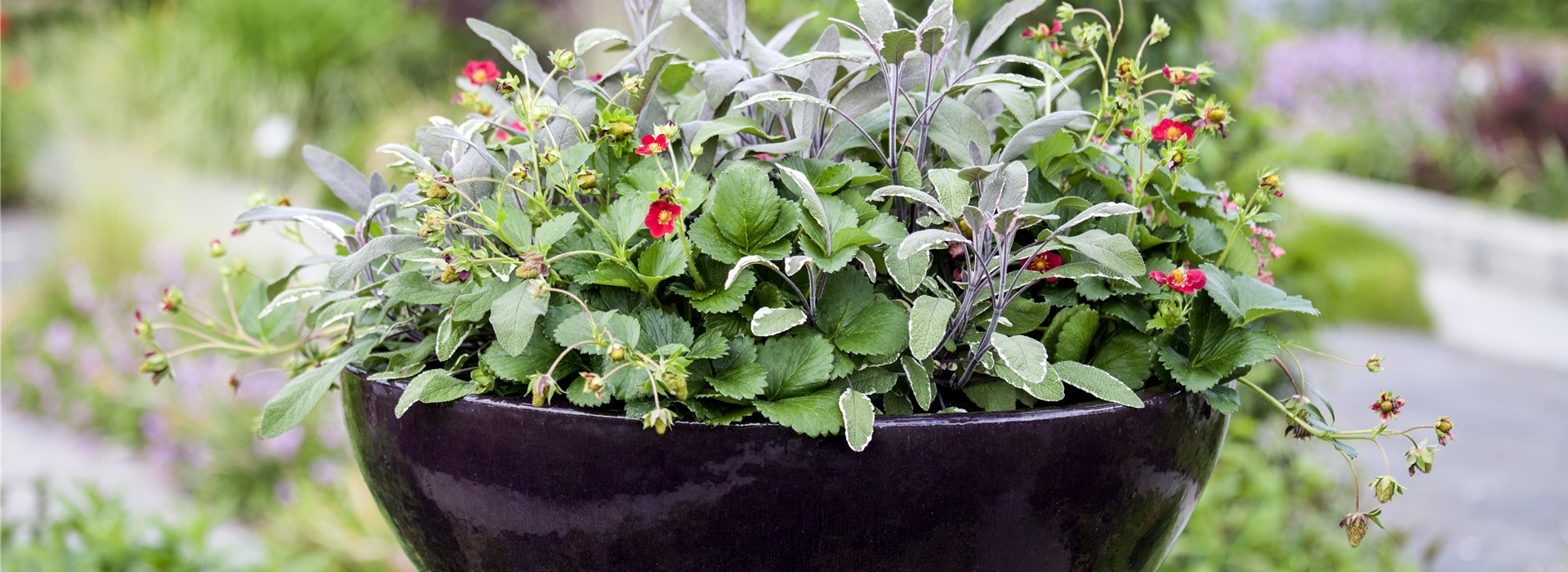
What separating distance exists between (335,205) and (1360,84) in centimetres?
980

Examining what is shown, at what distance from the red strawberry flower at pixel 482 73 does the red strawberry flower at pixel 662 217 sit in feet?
0.95

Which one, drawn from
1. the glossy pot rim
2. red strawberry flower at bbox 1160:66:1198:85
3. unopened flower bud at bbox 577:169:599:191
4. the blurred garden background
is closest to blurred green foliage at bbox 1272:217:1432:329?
the blurred garden background

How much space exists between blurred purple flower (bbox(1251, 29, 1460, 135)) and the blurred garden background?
0.13 feet

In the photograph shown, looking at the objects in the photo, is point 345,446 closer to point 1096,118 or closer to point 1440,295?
point 1096,118

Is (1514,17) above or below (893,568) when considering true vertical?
below

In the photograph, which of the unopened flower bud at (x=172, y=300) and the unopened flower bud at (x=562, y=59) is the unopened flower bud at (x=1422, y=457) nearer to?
the unopened flower bud at (x=562, y=59)

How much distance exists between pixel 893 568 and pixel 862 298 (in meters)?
0.18

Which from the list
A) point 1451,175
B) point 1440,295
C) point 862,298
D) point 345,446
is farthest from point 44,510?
point 1451,175

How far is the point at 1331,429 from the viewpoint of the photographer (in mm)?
767

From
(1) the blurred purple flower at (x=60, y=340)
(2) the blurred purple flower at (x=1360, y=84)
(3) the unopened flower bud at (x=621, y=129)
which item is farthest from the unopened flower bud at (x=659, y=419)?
(2) the blurred purple flower at (x=1360, y=84)

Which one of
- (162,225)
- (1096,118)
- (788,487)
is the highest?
(162,225)

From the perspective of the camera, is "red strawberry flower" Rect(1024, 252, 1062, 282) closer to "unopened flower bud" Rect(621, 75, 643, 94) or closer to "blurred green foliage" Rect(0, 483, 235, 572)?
"unopened flower bud" Rect(621, 75, 643, 94)

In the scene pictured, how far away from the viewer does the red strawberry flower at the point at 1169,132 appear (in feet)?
2.45

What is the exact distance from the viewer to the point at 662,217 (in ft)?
2.16
